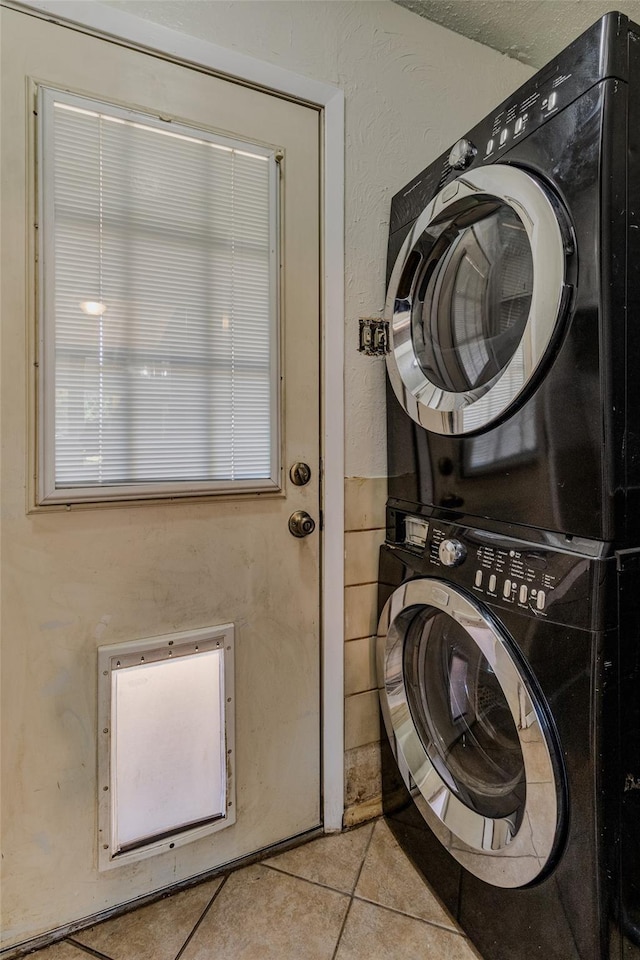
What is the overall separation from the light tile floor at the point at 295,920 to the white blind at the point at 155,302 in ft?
3.32

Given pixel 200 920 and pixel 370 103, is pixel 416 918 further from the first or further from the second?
pixel 370 103

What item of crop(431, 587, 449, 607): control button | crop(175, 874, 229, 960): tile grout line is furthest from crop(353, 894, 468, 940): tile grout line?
crop(431, 587, 449, 607): control button

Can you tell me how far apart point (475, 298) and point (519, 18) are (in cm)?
111

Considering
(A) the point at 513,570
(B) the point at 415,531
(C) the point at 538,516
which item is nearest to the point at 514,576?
(A) the point at 513,570

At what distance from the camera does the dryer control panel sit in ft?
2.48

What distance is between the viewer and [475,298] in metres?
1.04

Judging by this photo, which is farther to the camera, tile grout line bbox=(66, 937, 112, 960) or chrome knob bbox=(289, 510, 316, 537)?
chrome knob bbox=(289, 510, 316, 537)

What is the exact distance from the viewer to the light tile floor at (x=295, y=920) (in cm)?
103

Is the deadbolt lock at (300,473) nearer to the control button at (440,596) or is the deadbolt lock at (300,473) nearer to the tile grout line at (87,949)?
the control button at (440,596)

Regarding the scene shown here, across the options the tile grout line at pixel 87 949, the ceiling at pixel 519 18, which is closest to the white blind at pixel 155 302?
the ceiling at pixel 519 18

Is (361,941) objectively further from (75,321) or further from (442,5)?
(442,5)

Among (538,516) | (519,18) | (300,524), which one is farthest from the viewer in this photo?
(519,18)

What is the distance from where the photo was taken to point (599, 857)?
2.42 ft

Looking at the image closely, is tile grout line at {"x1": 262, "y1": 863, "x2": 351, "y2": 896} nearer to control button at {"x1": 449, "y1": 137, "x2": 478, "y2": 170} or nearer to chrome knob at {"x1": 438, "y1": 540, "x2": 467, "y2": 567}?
chrome knob at {"x1": 438, "y1": 540, "x2": 467, "y2": 567}
